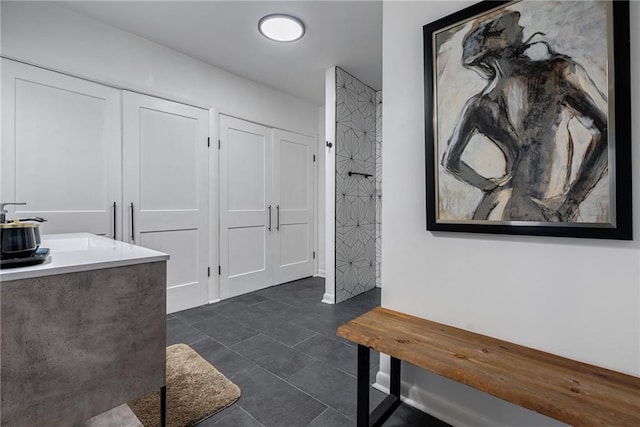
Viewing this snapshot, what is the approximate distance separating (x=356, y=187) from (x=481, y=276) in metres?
2.29

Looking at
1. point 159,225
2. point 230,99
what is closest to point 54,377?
point 159,225

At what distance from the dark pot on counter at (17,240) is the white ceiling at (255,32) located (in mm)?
1934

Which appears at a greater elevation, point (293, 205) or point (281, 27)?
point (281, 27)

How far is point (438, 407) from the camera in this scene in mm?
1491

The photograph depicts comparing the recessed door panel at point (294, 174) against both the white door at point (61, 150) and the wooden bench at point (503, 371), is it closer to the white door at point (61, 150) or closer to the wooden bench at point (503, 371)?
the white door at point (61, 150)

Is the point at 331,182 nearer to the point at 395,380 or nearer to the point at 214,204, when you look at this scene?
the point at 214,204

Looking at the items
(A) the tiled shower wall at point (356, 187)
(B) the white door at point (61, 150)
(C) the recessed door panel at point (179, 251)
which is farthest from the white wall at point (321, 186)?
(B) the white door at point (61, 150)

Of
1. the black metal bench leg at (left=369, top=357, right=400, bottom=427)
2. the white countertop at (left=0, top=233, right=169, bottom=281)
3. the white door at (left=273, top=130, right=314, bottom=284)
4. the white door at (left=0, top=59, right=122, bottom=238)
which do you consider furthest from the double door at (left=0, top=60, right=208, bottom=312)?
the black metal bench leg at (left=369, top=357, right=400, bottom=427)

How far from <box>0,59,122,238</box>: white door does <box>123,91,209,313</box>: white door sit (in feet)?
0.39

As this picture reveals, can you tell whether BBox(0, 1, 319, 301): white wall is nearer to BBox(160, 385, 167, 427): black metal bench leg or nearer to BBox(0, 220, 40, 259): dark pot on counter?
BBox(0, 220, 40, 259): dark pot on counter

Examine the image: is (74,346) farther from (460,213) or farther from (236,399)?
(460,213)

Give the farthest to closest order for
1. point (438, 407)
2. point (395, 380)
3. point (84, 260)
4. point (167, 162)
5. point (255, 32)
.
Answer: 1. point (167, 162)
2. point (255, 32)
3. point (395, 380)
4. point (438, 407)
5. point (84, 260)

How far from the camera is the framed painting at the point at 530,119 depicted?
1024 mm

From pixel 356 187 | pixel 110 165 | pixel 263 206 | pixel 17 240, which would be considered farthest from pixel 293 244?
pixel 17 240
